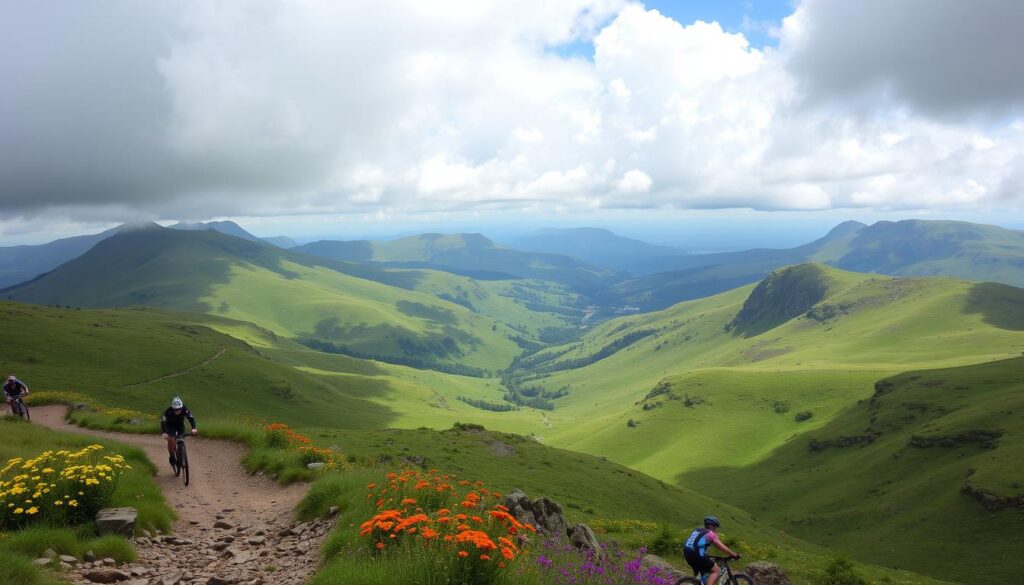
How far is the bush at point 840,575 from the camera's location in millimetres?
25219

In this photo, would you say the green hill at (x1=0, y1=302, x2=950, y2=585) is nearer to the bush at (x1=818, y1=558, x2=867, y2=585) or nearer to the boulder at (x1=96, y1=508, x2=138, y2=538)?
the bush at (x1=818, y1=558, x2=867, y2=585)

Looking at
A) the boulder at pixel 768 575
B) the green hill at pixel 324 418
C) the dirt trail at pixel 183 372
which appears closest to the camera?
the boulder at pixel 768 575

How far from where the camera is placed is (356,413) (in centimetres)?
17012

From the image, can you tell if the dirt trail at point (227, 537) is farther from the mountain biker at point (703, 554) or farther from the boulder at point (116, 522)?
the mountain biker at point (703, 554)

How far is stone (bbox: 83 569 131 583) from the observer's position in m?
10.8

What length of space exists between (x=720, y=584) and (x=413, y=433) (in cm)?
6694

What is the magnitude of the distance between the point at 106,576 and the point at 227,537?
397 cm

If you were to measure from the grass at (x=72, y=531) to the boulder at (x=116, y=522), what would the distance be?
0.26 m

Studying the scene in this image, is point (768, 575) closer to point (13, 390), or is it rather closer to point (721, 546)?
point (721, 546)

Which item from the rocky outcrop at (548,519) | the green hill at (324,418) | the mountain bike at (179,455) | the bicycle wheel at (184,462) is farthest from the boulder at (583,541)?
the mountain bike at (179,455)

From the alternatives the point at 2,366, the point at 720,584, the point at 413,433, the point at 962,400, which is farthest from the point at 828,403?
the point at 2,366

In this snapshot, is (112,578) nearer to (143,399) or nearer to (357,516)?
(357,516)

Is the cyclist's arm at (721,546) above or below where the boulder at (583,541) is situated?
above

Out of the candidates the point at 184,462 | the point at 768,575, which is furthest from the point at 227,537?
the point at 768,575
